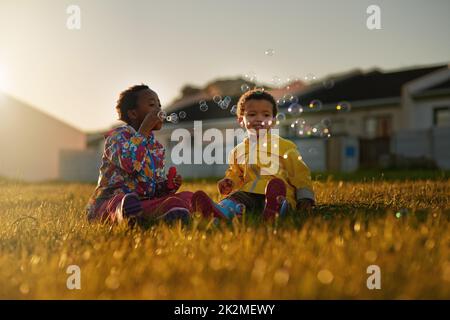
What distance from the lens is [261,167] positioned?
14.8 ft

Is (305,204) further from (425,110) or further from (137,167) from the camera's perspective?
(425,110)

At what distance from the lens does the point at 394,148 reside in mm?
20203

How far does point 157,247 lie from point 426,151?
59.9 feet

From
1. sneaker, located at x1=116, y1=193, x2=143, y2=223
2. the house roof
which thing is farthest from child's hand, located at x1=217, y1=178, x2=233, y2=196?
the house roof

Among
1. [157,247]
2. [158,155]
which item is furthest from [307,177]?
[157,247]

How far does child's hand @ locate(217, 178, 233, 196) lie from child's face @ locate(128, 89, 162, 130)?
29.1 inches

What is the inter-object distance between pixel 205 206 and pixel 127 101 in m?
1.29

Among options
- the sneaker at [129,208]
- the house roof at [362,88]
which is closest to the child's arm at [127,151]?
the sneaker at [129,208]

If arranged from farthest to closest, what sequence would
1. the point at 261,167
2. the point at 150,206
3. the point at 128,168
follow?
1. the point at 261,167
2. the point at 128,168
3. the point at 150,206

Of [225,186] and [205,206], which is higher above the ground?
[225,186]

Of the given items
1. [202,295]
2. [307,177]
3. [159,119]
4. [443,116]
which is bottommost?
[202,295]

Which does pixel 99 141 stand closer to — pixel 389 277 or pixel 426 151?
pixel 426 151

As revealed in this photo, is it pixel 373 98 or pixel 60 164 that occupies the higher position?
pixel 373 98

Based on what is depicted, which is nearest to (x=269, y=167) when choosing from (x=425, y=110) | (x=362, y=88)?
(x=425, y=110)
